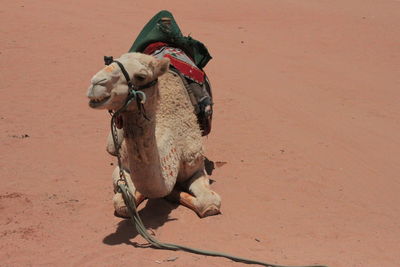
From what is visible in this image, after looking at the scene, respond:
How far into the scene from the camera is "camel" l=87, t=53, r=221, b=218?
4473mm

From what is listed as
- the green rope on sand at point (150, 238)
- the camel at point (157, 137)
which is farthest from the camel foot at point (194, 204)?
the green rope on sand at point (150, 238)

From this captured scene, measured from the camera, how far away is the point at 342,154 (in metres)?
8.25

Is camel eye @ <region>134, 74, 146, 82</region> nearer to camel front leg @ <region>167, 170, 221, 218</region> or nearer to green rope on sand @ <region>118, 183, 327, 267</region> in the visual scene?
green rope on sand @ <region>118, 183, 327, 267</region>

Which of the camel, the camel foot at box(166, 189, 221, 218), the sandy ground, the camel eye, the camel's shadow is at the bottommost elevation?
the sandy ground

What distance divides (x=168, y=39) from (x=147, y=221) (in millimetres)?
2203

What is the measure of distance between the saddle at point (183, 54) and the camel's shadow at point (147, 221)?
915 millimetres

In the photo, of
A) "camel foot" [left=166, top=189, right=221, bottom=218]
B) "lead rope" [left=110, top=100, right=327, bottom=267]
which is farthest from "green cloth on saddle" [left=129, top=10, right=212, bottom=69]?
"lead rope" [left=110, top=100, right=327, bottom=267]

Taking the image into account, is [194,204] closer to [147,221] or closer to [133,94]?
[147,221]

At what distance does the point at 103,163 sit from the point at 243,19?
11.8 m

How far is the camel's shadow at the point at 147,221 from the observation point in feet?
17.1

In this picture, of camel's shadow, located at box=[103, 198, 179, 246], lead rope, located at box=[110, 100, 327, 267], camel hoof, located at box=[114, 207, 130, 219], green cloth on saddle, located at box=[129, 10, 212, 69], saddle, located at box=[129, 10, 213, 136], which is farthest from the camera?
green cloth on saddle, located at box=[129, 10, 212, 69]

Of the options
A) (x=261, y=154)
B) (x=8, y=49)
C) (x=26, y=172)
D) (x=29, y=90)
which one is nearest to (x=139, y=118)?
(x=26, y=172)

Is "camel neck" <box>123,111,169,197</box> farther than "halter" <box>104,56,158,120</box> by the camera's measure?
Yes

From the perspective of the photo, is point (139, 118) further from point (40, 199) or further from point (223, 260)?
point (40, 199)
